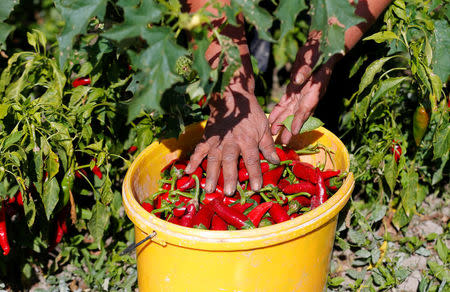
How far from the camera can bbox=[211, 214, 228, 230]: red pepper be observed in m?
1.68

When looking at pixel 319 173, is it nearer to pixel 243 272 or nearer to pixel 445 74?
pixel 243 272

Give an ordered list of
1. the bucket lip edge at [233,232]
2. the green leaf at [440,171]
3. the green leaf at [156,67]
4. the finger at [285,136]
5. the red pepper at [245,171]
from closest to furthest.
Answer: the green leaf at [156,67]
the bucket lip edge at [233,232]
the red pepper at [245,171]
the finger at [285,136]
the green leaf at [440,171]

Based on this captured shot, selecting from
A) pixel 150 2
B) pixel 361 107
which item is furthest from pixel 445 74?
pixel 150 2

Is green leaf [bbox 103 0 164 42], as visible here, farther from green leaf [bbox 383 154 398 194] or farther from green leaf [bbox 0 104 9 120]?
green leaf [bbox 383 154 398 194]

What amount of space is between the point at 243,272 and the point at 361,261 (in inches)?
39.3

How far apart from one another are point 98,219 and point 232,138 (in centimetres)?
71

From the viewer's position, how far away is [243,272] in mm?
1554

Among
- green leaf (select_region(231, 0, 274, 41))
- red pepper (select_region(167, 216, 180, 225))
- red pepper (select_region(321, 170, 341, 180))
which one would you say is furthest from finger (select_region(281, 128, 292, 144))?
green leaf (select_region(231, 0, 274, 41))

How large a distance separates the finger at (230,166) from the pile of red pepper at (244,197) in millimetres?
57

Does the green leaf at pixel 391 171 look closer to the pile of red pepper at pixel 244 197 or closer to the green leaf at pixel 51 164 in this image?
the pile of red pepper at pixel 244 197

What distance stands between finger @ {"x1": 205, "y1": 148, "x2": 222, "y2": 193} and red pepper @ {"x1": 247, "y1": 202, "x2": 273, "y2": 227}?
0.56 feet

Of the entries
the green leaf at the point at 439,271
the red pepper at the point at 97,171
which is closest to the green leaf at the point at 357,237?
the green leaf at the point at 439,271

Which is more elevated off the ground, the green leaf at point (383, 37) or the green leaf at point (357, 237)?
the green leaf at point (383, 37)

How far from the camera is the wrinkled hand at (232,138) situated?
1.72m
